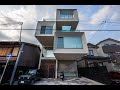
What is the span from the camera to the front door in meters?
8.12

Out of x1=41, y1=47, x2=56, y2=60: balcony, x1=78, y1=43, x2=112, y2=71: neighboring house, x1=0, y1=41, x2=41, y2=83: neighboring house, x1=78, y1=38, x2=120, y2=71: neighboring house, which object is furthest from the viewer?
x1=78, y1=38, x2=120, y2=71: neighboring house

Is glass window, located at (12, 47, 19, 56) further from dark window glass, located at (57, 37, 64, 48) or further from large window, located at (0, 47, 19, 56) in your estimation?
dark window glass, located at (57, 37, 64, 48)

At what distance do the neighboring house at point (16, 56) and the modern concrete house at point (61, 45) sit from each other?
3.22ft

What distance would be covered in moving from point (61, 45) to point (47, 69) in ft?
8.75

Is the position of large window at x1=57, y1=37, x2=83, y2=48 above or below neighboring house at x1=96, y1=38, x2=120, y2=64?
below

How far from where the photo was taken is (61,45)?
6957 millimetres

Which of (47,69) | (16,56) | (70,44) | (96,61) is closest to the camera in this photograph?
(16,56)

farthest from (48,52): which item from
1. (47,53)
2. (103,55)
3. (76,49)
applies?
(103,55)

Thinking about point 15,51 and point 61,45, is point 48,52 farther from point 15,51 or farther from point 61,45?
point 15,51

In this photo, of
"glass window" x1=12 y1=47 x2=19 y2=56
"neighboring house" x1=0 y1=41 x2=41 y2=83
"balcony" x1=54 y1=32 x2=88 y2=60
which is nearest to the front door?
"neighboring house" x1=0 y1=41 x2=41 y2=83

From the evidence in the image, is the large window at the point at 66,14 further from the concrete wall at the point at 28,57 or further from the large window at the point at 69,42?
the concrete wall at the point at 28,57

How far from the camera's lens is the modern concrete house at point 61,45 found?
6805 mm

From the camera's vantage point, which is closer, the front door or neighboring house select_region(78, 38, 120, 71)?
the front door

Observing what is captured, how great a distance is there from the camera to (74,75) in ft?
26.0
